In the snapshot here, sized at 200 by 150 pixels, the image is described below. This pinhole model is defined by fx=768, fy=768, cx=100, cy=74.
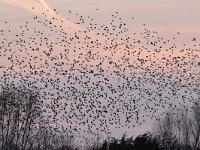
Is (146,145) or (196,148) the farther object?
(196,148)

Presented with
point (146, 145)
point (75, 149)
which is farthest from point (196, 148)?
point (75, 149)

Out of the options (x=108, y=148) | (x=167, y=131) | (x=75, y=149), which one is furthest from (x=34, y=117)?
(x=75, y=149)

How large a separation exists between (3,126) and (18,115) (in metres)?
2.91

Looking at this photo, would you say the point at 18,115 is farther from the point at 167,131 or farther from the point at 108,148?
the point at 167,131

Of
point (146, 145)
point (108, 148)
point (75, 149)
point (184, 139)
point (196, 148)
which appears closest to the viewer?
point (146, 145)

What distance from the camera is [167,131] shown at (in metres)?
130

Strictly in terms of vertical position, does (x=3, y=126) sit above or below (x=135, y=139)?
above

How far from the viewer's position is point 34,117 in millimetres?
97438

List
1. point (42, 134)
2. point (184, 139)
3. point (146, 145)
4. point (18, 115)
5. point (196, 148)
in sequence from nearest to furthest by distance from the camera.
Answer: point (146, 145) < point (18, 115) < point (196, 148) < point (184, 139) < point (42, 134)

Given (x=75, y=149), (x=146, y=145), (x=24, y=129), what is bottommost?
(x=146, y=145)

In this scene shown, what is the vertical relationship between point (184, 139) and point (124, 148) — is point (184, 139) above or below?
above

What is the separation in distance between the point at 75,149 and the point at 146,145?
122 metres

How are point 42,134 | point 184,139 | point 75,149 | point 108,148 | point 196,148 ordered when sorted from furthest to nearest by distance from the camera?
point 75,149, point 42,134, point 184,139, point 196,148, point 108,148

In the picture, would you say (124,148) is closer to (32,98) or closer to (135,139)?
(135,139)
